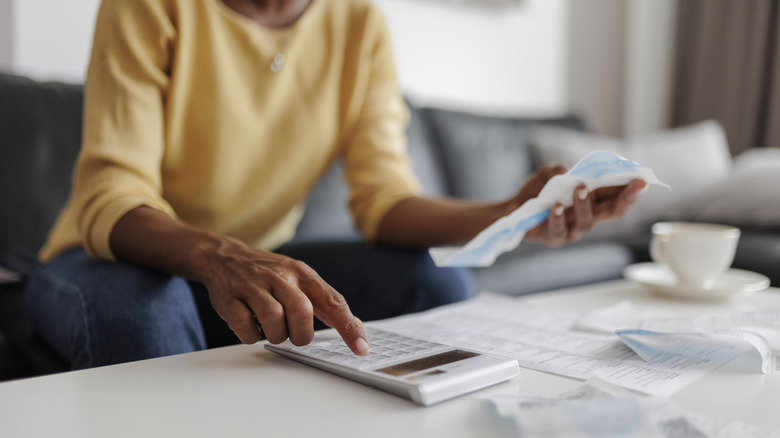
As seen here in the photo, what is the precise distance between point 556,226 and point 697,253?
0.25 m

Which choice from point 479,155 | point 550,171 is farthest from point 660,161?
point 550,171

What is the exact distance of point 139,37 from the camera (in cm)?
85

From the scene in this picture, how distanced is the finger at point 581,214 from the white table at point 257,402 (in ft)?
A: 0.78

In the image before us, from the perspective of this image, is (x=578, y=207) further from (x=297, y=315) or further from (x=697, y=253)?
(x=297, y=315)

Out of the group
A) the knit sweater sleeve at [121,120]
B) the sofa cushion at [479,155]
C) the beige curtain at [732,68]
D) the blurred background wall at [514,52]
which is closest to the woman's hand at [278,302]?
the knit sweater sleeve at [121,120]

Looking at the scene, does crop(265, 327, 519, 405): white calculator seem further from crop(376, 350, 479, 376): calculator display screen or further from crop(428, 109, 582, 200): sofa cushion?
crop(428, 109, 582, 200): sofa cushion

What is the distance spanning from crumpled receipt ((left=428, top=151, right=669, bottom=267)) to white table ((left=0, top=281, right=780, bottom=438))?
174 millimetres

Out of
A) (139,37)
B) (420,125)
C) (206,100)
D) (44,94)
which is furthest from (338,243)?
(420,125)

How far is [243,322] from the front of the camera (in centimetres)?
52

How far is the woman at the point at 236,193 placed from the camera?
0.62m

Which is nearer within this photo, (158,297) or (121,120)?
(158,297)

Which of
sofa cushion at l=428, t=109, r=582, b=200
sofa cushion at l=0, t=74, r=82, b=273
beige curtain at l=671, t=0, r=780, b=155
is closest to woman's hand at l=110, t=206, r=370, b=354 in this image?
sofa cushion at l=0, t=74, r=82, b=273

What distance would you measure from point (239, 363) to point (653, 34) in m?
3.25

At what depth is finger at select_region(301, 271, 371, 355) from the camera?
0.50 metres
